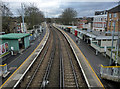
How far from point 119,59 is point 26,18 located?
129 feet

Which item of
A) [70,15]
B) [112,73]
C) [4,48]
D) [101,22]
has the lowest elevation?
[112,73]

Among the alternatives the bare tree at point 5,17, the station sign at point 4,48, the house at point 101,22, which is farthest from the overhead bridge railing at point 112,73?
the house at point 101,22

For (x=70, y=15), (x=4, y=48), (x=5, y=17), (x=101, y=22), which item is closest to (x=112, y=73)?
(x=4, y=48)

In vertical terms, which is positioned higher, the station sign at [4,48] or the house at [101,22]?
the house at [101,22]

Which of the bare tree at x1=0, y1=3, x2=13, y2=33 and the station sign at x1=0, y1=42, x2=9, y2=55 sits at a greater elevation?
the bare tree at x1=0, y1=3, x2=13, y2=33

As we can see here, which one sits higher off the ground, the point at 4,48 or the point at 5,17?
the point at 5,17

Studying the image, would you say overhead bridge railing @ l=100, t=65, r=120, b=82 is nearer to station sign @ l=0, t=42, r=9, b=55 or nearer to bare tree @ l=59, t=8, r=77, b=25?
station sign @ l=0, t=42, r=9, b=55

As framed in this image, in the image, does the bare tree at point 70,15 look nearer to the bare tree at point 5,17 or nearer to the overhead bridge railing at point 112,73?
the bare tree at point 5,17

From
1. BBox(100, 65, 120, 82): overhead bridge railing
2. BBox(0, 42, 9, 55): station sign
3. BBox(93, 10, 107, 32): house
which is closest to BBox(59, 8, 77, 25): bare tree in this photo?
BBox(93, 10, 107, 32): house

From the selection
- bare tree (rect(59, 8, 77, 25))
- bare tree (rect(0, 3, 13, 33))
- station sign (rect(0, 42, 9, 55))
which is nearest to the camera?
station sign (rect(0, 42, 9, 55))

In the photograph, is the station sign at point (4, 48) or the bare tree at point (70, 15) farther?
the bare tree at point (70, 15)

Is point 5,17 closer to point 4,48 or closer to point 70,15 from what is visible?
point 4,48

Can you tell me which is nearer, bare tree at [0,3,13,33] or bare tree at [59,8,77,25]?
bare tree at [0,3,13,33]

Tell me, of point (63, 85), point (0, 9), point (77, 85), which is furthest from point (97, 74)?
point (0, 9)
